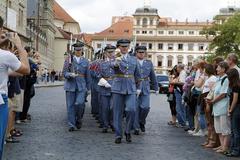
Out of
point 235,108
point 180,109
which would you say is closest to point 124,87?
point 235,108

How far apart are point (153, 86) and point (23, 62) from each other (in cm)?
791

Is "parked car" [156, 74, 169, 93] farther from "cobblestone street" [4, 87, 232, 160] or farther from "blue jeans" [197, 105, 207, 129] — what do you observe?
"blue jeans" [197, 105, 207, 129]

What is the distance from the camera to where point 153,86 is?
548 inches

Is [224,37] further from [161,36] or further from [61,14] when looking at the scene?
[161,36]

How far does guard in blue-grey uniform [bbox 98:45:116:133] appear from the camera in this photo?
45.6 feet

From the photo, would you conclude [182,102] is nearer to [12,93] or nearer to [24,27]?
[12,93]

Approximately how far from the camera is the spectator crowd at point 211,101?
33.5ft

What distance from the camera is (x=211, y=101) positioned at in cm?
1128

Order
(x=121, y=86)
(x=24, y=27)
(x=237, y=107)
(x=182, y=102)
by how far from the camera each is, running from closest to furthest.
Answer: (x=237, y=107)
(x=121, y=86)
(x=182, y=102)
(x=24, y=27)

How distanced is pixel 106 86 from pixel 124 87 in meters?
2.23

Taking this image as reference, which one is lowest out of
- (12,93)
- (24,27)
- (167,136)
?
(167,136)

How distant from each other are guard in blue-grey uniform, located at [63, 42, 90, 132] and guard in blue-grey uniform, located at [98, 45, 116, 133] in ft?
1.43

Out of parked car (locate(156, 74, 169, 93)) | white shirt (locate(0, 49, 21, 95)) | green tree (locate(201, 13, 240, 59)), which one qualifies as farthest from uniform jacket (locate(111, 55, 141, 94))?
green tree (locate(201, 13, 240, 59))

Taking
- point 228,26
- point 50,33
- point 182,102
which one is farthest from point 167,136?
point 50,33
